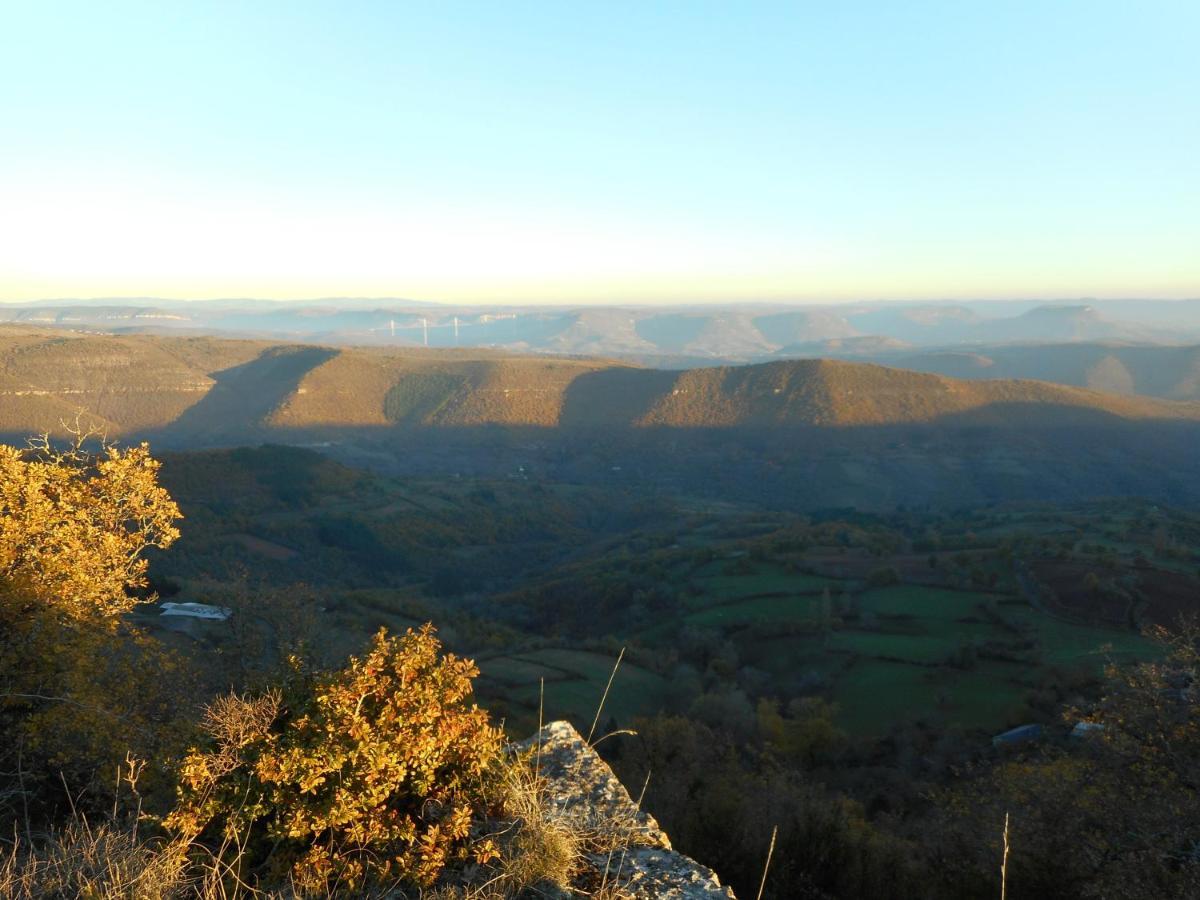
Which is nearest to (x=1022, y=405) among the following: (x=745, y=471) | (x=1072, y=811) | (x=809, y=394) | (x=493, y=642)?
(x=809, y=394)

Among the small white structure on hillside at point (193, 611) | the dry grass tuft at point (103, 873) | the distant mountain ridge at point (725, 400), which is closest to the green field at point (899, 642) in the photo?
the small white structure on hillside at point (193, 611)

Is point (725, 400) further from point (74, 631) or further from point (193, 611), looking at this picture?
point (74, 631)

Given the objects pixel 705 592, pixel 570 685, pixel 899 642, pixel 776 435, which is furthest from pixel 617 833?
pixel 776 435

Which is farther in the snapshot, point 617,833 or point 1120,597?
point 1120,597

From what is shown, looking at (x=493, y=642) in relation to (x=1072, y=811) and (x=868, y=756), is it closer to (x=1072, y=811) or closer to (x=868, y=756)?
(x=868, y=756)

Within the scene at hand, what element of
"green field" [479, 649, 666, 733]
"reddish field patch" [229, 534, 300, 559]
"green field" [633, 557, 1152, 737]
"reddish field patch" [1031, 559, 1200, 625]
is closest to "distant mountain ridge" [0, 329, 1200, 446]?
"reddish field patch" [229, 534, 300, 559]

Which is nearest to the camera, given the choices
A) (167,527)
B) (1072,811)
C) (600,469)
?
(1072,811)
